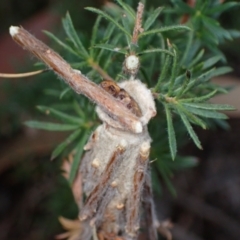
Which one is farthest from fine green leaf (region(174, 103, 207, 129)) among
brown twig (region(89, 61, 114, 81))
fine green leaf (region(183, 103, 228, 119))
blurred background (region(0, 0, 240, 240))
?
blurred background (region(0, 0, 240, 240))

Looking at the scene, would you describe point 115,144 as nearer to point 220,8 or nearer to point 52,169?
point 220,8

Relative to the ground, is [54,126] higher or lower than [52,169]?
higher

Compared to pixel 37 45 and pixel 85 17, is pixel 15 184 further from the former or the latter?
pixel 37 45

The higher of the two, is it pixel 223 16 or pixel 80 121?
pixel 80 121

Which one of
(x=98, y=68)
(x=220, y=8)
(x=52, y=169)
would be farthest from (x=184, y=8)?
(x=52, y=169)

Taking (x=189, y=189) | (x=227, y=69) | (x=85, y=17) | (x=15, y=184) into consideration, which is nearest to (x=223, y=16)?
(x=85, y=17)

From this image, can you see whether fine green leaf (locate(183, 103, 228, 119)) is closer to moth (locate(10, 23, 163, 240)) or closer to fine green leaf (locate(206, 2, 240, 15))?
moth (locate(10, 23, 163, 240))
